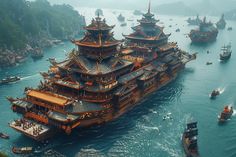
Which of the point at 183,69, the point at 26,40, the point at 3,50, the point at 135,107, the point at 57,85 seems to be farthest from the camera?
the point at 26,40

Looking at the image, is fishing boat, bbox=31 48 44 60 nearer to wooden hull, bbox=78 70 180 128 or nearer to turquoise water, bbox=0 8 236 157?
turquoise water, bbox=0 8 236 157

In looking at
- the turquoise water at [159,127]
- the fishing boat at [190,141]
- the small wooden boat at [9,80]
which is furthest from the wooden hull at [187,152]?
the small wooden boat at [9,80]

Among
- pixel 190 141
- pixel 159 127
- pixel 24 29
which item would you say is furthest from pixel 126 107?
pixel 24 29

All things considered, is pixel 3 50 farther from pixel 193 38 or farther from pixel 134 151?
pixel 193 38

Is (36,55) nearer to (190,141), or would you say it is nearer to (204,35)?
(190,141)

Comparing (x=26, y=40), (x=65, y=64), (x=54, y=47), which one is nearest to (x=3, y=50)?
(x=26, y=40)

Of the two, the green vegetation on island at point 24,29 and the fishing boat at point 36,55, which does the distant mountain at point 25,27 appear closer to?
the green vegetation on island at point 24,29
